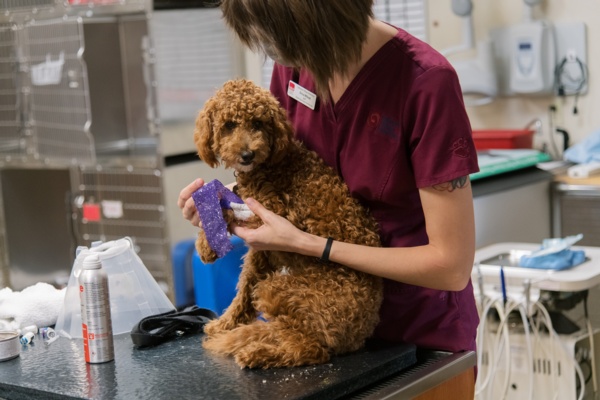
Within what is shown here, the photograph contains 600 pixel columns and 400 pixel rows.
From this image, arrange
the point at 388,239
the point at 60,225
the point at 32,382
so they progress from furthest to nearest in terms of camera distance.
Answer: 1. the point at 60,225
2. the point at 388,239
3. the point at 32,382

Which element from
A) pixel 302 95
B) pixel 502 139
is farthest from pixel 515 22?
pixel 302 95

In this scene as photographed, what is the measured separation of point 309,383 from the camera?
1.44 m

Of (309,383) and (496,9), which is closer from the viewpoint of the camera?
(309,383)

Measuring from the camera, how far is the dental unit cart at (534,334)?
8.86 ft

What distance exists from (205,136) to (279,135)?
0.14m

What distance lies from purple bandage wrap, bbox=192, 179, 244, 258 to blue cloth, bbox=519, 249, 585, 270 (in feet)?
4.74

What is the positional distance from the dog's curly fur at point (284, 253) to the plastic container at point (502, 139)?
242 centimetres

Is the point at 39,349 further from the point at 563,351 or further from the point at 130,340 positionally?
the point at 563,351

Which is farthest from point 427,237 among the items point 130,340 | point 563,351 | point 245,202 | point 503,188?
point 503,188

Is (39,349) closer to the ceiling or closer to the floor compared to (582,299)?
closer to the ceiling

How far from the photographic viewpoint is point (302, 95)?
5.57 feet

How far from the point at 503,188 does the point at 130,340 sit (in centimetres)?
205

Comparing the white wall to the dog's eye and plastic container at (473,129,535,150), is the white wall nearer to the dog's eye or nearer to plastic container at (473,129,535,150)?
plastic container at (473,129,535,150)

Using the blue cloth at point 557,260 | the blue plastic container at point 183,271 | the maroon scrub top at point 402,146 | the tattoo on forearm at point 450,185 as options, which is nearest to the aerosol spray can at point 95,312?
the maroon scrub top at point 402,146
